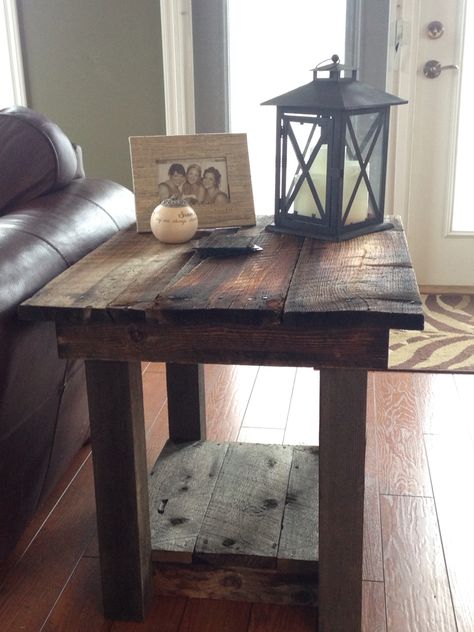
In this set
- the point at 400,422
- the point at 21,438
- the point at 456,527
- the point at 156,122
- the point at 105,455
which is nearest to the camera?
the point at 105,455

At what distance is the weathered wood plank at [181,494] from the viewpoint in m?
1.48

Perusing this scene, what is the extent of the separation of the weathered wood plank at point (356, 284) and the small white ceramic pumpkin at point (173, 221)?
9.6 inches

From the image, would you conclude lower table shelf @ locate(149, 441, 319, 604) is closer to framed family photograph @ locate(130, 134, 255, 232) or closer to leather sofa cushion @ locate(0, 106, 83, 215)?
framed family photograph @ locate(130, 134, 255, 232)

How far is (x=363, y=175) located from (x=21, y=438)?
84cm

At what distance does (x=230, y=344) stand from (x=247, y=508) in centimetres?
52

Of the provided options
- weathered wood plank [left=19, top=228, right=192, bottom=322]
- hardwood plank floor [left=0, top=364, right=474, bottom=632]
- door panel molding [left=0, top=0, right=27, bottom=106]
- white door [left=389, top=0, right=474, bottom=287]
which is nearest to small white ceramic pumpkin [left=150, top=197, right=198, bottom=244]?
weathered wood plank [left=19, top=228, right=192, bottom=322]

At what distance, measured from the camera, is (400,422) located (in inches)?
87.4

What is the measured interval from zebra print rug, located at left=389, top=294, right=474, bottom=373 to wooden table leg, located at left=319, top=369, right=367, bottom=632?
1.31 meters

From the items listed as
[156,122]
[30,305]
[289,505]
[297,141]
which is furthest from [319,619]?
[156,122]

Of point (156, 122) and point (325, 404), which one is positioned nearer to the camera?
point (325, 404)

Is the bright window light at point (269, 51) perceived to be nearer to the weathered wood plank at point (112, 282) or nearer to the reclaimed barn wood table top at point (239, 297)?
the weathered wood plank at point (112, 282)

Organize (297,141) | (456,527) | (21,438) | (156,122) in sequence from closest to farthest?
(21,438) < (297,141) < (456,527) < (156,122)

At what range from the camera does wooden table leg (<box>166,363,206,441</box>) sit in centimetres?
186

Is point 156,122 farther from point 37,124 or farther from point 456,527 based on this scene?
point 456,527
